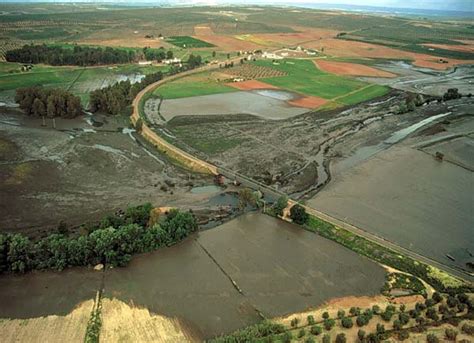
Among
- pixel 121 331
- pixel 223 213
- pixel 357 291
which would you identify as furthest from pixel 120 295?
pixel 357 291

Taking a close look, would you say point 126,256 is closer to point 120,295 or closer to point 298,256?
point 120,295

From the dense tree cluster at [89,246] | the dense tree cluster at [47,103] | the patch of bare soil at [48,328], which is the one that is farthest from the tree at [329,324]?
the dense tree cluster at [47,103]

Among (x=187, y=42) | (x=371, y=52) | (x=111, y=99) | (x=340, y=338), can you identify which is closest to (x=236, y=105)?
(x=111, y=99)

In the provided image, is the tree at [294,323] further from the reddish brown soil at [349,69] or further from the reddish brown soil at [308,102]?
the reddish brown soil at [349,69]

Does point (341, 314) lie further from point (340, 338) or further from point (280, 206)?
point (280, 206)

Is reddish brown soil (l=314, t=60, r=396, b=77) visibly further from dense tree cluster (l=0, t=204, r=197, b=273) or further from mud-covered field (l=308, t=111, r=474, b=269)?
dense tree cluster (l=0, t=204, r=197, b=273)
